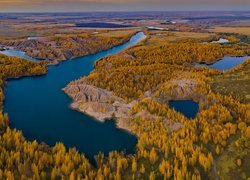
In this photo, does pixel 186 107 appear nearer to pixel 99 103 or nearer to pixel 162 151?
pixel 99 103

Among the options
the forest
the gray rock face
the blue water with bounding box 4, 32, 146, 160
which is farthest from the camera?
the gray rock face

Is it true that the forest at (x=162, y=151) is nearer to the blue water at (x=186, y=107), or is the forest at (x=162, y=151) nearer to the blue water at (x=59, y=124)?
the blue water at (x=186, y=107)

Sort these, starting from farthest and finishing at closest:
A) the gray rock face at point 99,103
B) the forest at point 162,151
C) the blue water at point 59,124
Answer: the gray rock face at point 99,103, the blue water at point 59,124, the forest at point 162,151

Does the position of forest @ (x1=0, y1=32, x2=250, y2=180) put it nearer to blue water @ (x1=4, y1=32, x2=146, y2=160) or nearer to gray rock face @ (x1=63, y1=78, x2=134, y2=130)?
gray rock face @ (x1=63, y1=78, x2=134, y2=130)

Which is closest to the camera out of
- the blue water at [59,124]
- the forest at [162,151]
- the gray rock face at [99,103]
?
the forest at [162,151]

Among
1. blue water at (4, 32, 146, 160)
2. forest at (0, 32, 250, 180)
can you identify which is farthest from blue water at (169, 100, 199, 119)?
blue water at (4, 32, 146, 160)

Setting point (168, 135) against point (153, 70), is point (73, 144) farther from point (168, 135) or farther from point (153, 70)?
point (153, 70)

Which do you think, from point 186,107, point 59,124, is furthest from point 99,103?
point 186,107

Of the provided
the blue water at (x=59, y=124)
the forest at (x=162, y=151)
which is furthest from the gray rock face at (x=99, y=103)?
the forest at (x=162, y=151)

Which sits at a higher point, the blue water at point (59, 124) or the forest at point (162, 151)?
the forest at point (162, 151)
